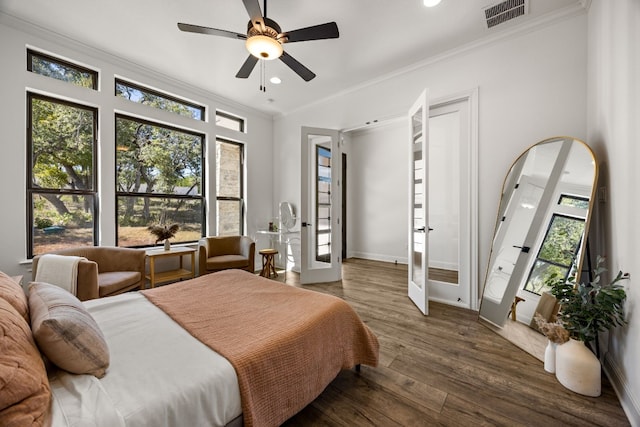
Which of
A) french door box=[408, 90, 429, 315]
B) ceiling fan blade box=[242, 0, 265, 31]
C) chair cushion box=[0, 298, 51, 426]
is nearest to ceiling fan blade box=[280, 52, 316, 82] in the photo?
ceiling fan blade box=[242, 0, 265, 31]

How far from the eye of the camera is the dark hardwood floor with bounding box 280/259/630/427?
146 cm

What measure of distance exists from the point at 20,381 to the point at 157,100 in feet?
13.4

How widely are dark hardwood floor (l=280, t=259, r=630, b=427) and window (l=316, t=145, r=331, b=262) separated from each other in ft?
5.99

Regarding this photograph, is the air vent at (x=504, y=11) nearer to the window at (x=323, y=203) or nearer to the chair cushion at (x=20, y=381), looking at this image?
the window at (x=323, y=203)

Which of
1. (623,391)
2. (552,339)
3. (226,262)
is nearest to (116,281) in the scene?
(226,262)

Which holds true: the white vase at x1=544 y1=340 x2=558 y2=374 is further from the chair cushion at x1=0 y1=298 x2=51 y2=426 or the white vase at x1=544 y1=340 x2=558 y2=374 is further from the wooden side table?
the wooden side table

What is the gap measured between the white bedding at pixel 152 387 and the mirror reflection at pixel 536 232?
240 cm

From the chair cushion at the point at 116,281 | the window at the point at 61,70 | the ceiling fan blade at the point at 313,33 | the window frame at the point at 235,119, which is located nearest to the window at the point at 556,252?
the ceiling fan blade at the point at 313,33

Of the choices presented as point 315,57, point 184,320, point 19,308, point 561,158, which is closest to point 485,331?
point 561,158

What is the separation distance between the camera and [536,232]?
7.53 feet

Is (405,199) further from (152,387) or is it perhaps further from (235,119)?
(152,387)

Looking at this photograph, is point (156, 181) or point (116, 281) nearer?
point (116, 281)

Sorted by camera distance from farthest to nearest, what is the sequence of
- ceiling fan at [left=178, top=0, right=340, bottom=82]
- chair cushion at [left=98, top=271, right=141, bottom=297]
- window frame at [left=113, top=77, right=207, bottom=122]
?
window frame at [left=113, top=77, right=207, bottom=122]
chair cushion at [left=98, top=271, right=141, bottom=297]
ceiling fan at [left=178, top=0, right=340, bottom=82]

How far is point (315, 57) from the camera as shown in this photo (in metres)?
3.21
